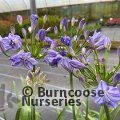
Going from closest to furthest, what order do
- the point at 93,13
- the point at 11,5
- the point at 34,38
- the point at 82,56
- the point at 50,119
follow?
the point at 82,56 → the point at 34,38 → the point at 50,119 → the point at 11,5 → the point at 93,13

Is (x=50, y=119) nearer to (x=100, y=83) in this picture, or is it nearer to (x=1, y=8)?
(x=100, y=83)

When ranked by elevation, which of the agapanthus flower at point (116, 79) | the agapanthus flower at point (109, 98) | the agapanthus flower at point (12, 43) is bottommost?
the agapanthus flower at point (109, 98)

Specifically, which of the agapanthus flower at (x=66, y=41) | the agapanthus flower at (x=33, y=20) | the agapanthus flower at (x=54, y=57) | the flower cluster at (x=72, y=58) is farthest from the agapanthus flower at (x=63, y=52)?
the agapanthus flower at (x=33, y=20)

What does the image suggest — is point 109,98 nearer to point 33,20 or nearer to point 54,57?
point 54,57

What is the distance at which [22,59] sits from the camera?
321 cm

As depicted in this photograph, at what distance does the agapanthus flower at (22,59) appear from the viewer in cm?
320

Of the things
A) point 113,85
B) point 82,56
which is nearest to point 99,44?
point 82,56

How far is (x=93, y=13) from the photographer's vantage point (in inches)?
1588

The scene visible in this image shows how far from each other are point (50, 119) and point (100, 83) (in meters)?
4.83

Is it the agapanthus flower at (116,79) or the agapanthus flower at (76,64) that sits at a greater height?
the agapanthus flower at (76,64)

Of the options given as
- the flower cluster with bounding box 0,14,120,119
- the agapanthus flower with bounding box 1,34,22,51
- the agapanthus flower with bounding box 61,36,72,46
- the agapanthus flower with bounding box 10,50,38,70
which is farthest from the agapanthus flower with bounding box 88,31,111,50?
the agapanthus flower with bounding box 1,34,22,51

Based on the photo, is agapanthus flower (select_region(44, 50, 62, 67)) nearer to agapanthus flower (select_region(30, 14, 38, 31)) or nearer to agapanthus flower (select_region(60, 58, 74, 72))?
agapanthus flower (select_region(60, 58, 74, 72))

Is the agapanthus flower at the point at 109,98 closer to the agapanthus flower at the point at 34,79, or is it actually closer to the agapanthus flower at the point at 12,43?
the agapanthus flower at the point at 34,79

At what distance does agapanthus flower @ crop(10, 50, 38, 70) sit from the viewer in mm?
3203
